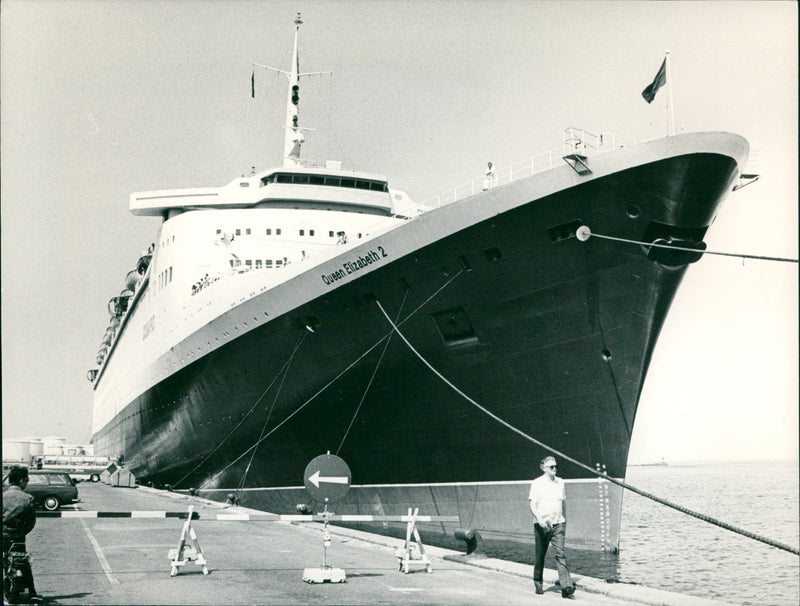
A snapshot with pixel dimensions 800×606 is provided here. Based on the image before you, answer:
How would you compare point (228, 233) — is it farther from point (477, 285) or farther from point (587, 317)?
point (587, 317)

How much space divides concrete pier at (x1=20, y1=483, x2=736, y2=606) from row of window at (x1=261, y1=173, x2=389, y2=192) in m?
12.8

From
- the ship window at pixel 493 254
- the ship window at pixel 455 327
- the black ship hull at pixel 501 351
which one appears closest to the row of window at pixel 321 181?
the black ship hull at pixel 501 351

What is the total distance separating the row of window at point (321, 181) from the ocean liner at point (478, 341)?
5088 millimetres

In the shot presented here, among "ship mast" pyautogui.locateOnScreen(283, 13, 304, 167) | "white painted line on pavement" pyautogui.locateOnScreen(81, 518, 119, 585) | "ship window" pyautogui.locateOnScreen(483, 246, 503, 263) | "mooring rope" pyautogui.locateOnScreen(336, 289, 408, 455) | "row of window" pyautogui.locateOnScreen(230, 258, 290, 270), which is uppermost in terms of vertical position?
"ship mast" pyautogui.locateOnScreen(283, 13, 304, 167)

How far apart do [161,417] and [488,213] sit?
51.0 feet

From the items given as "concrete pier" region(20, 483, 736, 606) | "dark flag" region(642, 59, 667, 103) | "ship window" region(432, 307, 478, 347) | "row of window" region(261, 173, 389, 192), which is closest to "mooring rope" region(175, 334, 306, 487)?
"ship window" region(432, 307, 478, 347)

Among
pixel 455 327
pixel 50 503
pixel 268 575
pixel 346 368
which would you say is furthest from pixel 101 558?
pixel 50 503

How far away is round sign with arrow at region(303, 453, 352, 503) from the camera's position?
900 centimetres

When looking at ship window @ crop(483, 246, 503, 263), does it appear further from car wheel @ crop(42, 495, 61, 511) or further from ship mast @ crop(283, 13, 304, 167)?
ship mast @ crop(283, 13, 304, 167)

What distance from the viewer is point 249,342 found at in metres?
18.1

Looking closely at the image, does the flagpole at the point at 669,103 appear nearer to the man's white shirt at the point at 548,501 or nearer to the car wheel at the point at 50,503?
the man's white shirt at the point at 548,501

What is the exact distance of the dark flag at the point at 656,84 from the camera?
12703 mm

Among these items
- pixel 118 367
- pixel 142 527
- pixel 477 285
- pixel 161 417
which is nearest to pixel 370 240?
pixel 477 285

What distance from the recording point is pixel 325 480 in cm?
902
